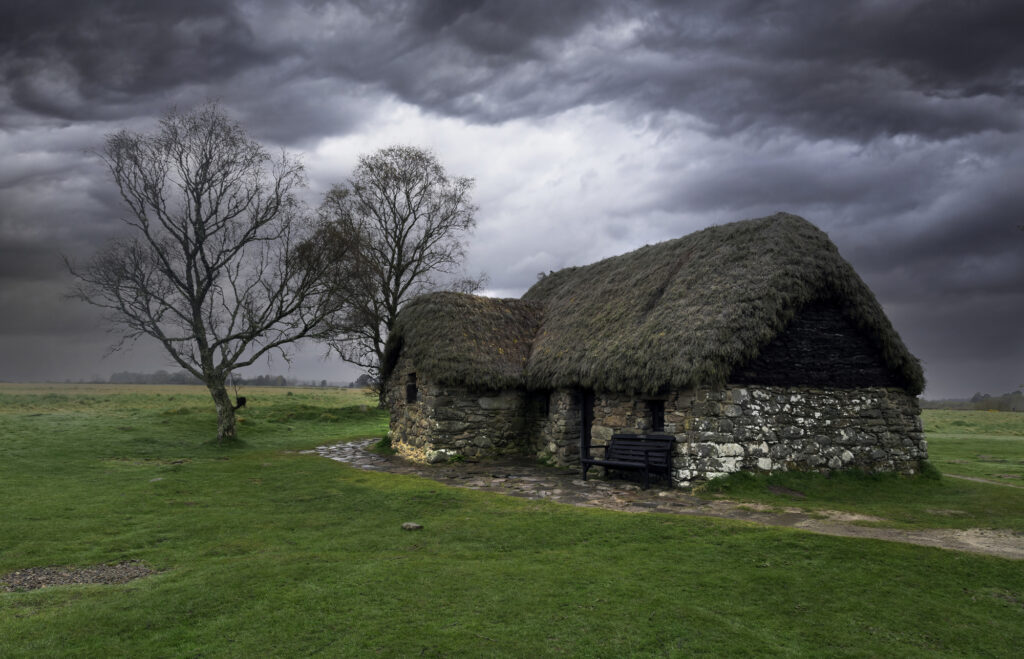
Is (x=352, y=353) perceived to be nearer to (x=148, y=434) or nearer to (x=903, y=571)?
(x=148, y=434)

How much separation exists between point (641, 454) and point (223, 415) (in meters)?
16.4

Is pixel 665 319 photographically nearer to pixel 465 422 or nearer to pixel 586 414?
pixel 586 414

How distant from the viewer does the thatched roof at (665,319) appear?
39.7 feet

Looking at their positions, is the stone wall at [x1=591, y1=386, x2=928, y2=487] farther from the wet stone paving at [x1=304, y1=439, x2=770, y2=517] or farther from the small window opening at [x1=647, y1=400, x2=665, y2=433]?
the wet stone paving at [x1=304, y1=439, x2=770, y2=517]

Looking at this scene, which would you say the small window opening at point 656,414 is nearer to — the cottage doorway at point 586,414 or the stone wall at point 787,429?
the stone wall at point 787,429

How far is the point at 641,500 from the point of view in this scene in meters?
10.8

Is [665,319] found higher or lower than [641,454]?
higher

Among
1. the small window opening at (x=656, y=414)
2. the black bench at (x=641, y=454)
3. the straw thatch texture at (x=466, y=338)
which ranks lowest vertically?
the black bench at (x=641, y=454)

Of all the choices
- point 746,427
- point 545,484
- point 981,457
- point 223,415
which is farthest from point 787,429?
point 223,415

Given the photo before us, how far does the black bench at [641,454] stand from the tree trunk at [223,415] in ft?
48.7

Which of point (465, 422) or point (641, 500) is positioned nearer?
point (641, 500)

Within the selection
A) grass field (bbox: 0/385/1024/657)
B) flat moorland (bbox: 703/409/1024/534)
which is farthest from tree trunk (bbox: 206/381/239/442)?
flat moorland (bbox: 703/409/1024/534)

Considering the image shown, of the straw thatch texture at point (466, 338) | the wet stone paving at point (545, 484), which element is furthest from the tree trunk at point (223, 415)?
the straw thatch texture at point (466, 338)

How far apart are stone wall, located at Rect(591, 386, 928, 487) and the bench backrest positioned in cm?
23
